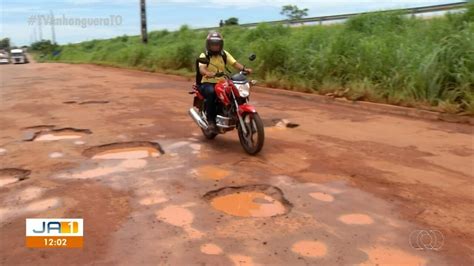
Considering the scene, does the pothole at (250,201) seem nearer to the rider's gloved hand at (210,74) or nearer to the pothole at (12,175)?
the rider's gloved hand at (210,74)

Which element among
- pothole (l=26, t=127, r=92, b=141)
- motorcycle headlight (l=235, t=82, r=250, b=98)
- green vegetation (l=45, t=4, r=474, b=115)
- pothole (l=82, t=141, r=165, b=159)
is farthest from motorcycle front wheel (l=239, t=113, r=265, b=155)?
green vegetation (l=45, t=4, r=474, b=115)

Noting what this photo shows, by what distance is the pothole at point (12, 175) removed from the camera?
4.87 metres

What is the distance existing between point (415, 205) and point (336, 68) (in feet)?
24.2

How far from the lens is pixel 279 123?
8.02 metres

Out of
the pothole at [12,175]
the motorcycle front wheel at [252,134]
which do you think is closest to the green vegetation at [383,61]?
the motorcycle front wheel at [252,134]

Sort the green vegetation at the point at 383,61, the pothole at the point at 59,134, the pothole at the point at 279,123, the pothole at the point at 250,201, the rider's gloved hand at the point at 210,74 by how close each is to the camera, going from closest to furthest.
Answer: the pothole at the point at 250,201, the rider's gloved hand at the point at 210,74, the pothole at the point at 59,134, the pothole at the point at 279,123, the green vegetation at the point at 383,61

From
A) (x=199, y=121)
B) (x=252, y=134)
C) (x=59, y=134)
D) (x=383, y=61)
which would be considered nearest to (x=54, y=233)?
(x=252, y=134)

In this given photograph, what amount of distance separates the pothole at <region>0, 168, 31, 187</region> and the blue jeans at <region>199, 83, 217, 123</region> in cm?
235

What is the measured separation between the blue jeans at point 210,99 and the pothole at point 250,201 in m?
1.93

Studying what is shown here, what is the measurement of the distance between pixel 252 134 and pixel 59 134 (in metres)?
3.21

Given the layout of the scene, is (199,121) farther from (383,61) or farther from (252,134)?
(383,61)

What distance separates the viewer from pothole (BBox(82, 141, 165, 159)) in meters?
5.83

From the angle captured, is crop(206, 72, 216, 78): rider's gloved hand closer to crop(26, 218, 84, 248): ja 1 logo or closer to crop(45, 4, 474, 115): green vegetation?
crop(26, 218, 84, 248): ja 1 logo

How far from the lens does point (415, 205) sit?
13.7 feet
